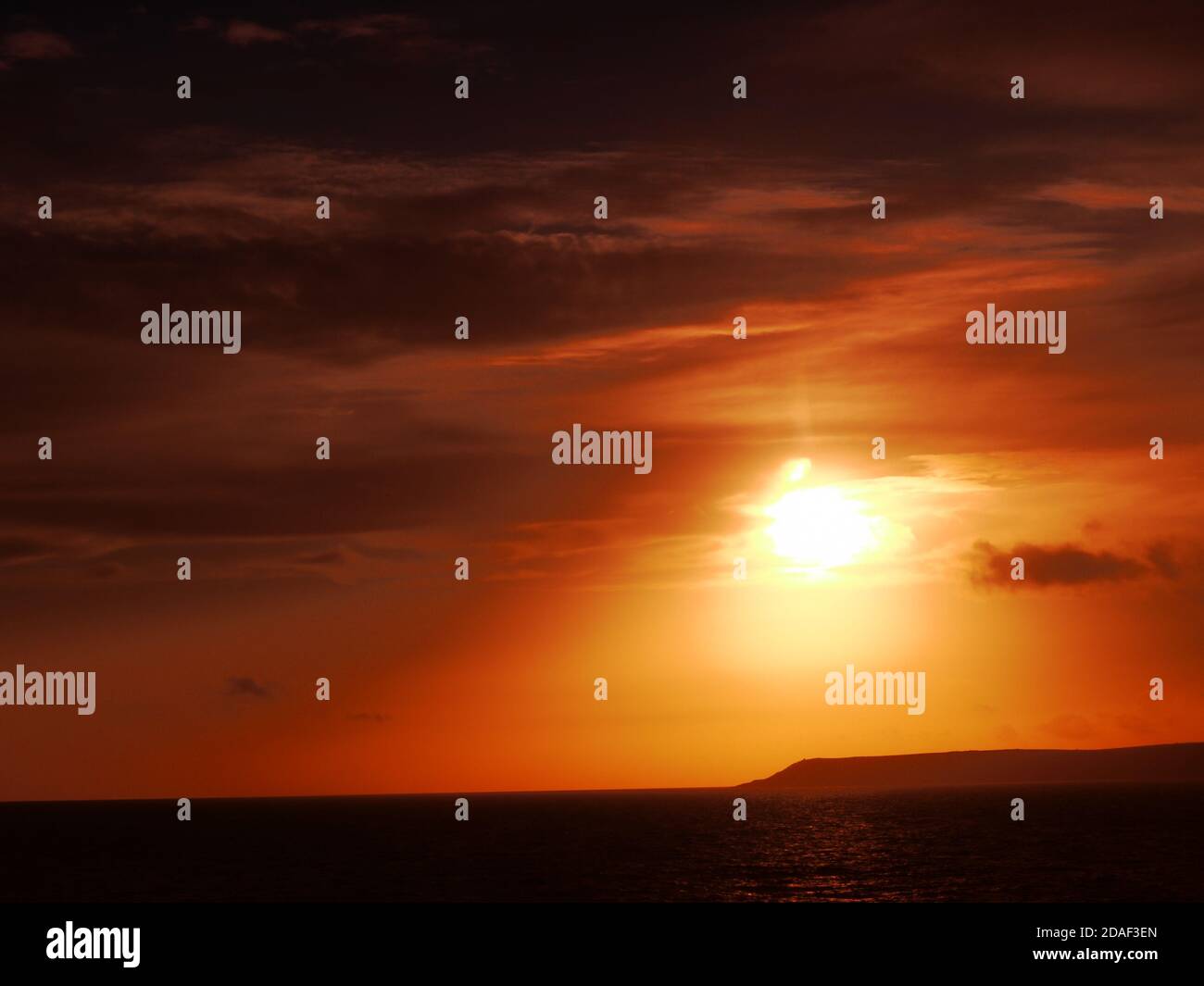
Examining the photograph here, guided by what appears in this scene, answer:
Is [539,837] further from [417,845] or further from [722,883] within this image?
[722,883]

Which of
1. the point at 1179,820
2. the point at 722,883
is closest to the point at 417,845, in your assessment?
the point at 722,883
